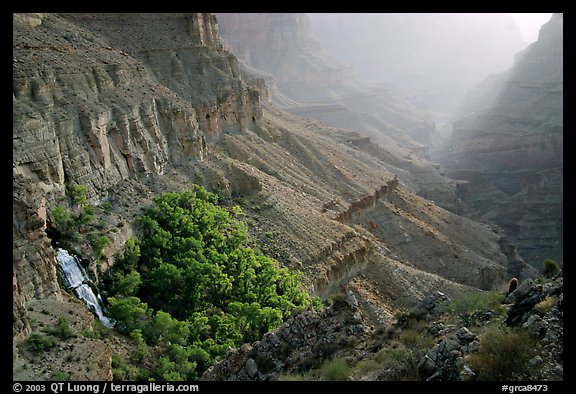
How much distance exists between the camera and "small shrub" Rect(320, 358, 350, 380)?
14422mm

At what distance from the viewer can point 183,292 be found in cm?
2881

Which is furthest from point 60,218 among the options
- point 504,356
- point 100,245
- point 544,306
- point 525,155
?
point 525,155

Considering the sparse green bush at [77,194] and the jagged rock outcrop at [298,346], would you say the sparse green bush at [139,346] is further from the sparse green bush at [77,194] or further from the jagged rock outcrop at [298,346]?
the sparse green bush at [77,194]

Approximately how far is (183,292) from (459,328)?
654 inches

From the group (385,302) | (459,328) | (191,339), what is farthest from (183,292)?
(459,328)

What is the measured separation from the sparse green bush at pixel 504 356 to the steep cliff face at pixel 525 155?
61153mm

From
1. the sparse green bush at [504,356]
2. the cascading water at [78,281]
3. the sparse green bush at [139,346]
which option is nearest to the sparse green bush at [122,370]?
the sparse green bush at [139,346]

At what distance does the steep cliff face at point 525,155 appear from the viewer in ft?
255

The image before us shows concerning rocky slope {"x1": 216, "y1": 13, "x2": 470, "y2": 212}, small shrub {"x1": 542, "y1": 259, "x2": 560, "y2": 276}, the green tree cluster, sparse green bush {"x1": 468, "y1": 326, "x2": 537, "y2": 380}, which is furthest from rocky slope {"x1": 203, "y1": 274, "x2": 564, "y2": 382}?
rocky slope {"x1": 216, "y1": 13, "x2": 470, "y2": 212}

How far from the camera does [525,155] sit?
10225cm

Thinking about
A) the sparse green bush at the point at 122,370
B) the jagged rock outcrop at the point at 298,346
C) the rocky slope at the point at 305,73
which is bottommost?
the sparse green bush at the point at 122,370

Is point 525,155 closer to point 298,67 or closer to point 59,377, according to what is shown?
point 298,67

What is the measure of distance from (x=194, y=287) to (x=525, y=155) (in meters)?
86.9
